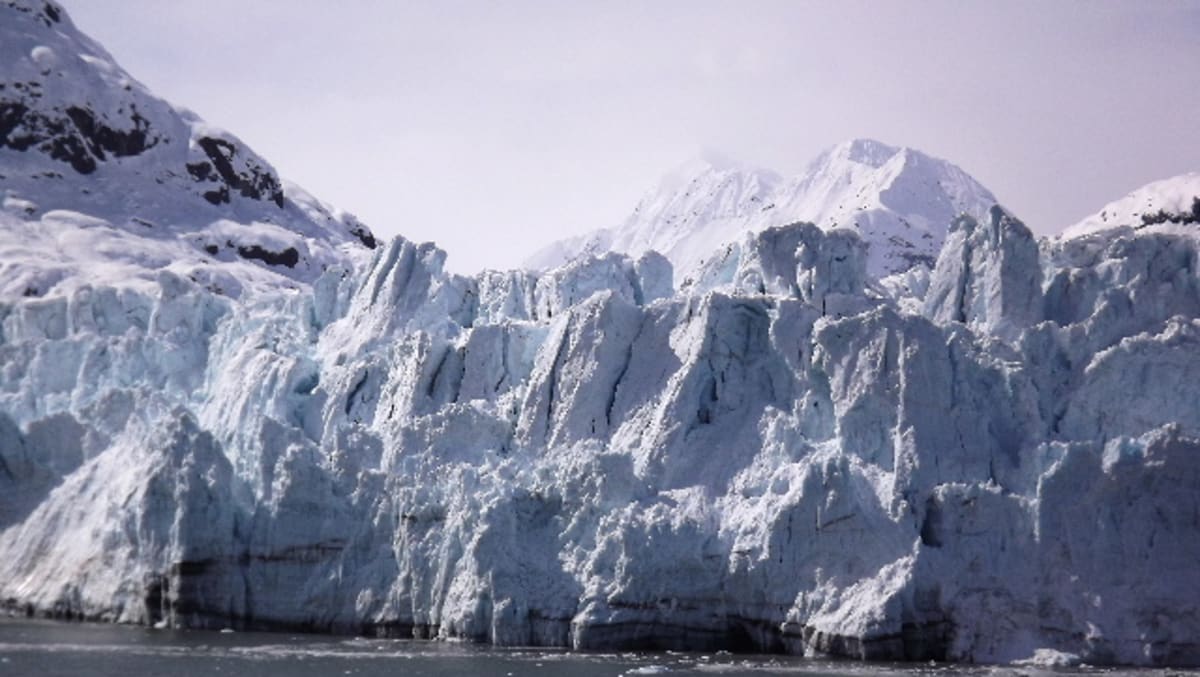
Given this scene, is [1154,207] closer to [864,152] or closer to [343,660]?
[864,152]

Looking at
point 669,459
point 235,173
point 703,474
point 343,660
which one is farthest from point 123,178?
point 343,660

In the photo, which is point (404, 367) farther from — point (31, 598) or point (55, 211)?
point (55, 211)

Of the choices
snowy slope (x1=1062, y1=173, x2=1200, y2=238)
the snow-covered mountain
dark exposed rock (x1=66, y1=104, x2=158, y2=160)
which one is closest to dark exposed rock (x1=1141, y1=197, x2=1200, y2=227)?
snowy slope (x1=1062, y1=173, x2=1200, y2=238)

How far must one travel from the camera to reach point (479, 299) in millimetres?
45250

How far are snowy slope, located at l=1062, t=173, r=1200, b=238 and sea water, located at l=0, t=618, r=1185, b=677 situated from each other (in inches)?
1511

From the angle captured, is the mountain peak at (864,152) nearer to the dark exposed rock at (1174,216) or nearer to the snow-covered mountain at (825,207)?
the snow-covered mountain at (825,207)

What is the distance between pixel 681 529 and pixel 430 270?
1551cm

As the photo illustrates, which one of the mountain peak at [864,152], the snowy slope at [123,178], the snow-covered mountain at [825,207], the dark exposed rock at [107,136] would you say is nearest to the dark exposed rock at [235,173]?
the snowy slope at [123,178]

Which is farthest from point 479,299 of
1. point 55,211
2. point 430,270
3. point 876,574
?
point 55,211

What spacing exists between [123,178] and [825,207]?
38.2 meters

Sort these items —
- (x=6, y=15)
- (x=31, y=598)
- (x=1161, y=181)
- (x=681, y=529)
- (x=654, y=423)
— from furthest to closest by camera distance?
(x=6, y=15)
(x=1161, y=181)
(x=31, y=598)
(x=654, y=423)
(x=681, y=529)

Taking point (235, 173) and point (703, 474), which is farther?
point (235, 173)

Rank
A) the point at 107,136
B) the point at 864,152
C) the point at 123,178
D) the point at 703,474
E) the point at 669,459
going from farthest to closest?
the point at 864,152, the point at 107,136, the point at 123,178, the point at 669,459, the point at 703,474

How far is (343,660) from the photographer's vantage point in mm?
30359
